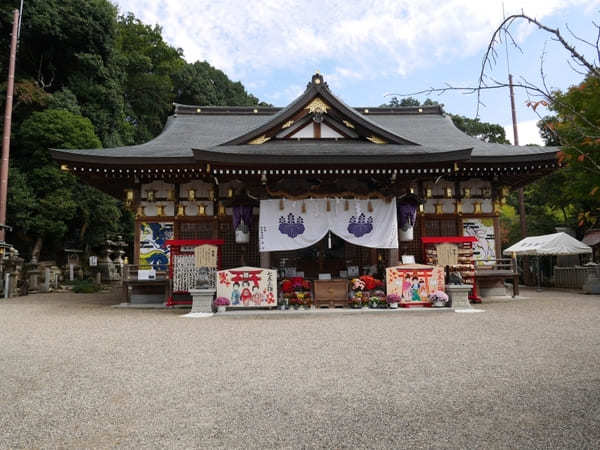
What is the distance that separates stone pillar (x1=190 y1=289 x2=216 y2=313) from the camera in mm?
9953

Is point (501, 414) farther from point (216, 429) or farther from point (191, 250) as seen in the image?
point (191, 250)

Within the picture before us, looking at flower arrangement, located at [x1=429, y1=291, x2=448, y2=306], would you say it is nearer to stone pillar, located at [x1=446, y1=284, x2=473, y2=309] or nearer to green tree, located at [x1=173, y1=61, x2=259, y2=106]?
stone pillar, located at [x1=446, y1=284, x2=473, y2=309]

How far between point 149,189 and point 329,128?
20.8 ft

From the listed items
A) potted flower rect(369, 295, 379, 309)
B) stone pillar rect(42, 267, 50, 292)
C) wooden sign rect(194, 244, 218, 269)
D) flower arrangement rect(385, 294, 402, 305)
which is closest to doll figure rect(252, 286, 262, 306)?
wooden sign rect(194, 244, 218, 269)

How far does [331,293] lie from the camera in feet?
34.1

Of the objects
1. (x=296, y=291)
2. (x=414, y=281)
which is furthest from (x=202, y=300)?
(x=414, y=281)

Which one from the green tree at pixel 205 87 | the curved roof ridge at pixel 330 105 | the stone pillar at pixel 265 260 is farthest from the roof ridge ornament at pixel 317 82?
the green tree at pixel 205 87

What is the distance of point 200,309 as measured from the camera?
391 inches

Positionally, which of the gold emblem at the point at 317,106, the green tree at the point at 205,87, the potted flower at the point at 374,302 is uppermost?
the green tree at the point at 205,87

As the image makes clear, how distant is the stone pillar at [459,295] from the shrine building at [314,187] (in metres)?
1.81

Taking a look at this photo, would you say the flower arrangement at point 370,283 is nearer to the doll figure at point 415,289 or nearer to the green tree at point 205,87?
the doll figure at point 415,289

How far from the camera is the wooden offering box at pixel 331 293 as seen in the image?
34.0 ft

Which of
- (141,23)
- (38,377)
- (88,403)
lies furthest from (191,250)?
(141,23)

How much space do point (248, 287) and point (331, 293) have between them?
2288 mm
